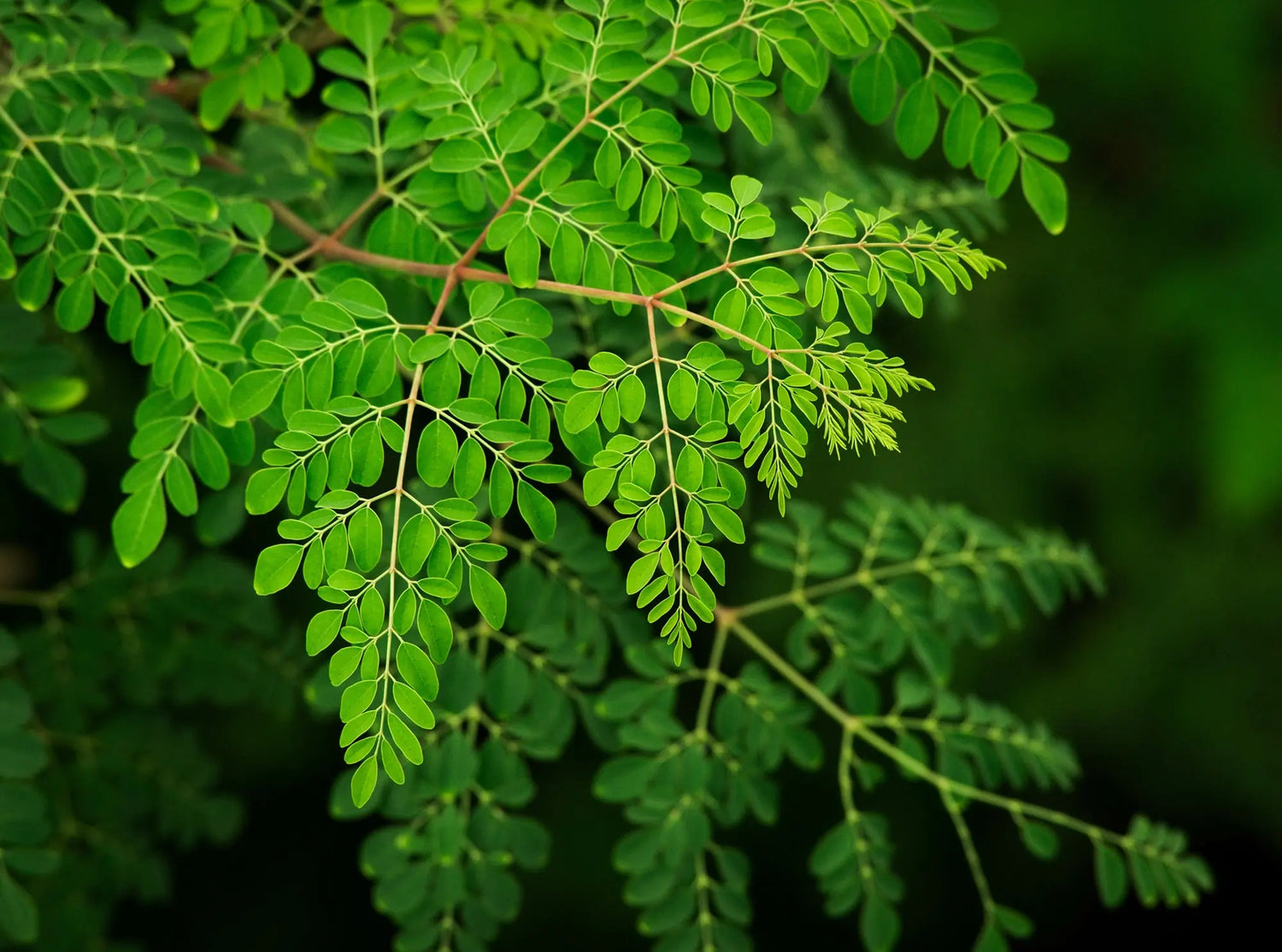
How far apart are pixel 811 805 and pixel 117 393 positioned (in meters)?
1.68

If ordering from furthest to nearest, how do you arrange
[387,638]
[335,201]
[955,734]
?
[955,734], [335,201], [387,638]

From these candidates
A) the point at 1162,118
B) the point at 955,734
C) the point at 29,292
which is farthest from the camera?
the point at 1162,118

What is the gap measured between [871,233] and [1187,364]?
2.24 meters

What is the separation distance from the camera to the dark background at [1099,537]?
2.39 meters

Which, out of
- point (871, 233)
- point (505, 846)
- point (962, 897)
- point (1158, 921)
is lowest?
point (962, 897)

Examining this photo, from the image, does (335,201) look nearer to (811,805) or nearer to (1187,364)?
(811,805)

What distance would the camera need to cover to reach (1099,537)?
2668 mm

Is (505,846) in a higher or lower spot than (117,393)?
higher

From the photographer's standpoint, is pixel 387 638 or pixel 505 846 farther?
pixel 505 846

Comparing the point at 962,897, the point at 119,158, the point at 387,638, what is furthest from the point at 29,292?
the point at 962,897

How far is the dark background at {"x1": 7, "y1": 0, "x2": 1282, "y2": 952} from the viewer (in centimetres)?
239

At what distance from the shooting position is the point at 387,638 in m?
0.71

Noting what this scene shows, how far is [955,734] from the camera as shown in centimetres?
123

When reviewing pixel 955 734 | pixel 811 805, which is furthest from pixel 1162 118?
pixel 955 734
